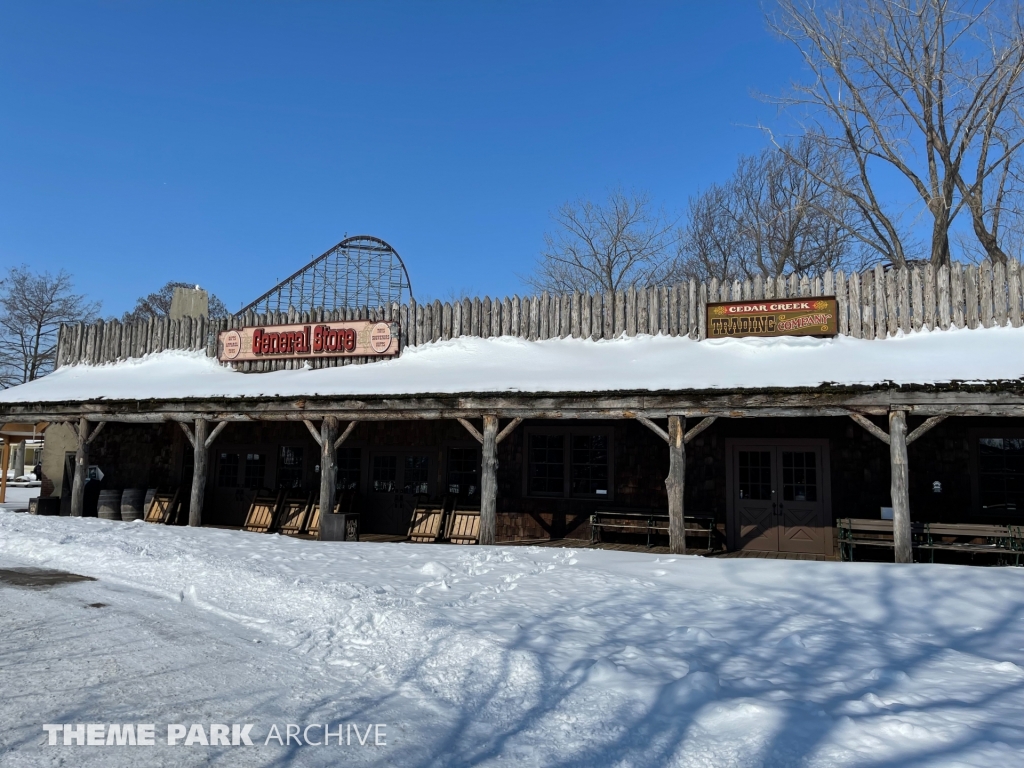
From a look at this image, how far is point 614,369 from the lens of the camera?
1236cm

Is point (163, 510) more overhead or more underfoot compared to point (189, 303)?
more underfoot

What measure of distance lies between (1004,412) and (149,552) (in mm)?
12465

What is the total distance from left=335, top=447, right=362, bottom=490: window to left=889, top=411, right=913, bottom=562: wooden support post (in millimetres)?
10985

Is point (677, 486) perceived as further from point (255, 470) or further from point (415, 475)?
point (255, 470)

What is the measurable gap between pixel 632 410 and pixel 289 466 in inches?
373

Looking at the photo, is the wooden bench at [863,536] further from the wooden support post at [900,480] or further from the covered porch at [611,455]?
the wooden support post at [900,480]

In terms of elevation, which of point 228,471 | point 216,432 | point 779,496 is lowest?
point 779,496

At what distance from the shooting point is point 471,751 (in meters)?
4.02

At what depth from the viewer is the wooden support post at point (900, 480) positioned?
9797mm

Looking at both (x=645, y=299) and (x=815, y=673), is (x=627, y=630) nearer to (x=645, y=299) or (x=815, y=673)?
(x=815, y=673)

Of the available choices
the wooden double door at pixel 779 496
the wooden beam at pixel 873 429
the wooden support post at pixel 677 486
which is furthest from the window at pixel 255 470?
the wooden beam at pixel 873 429

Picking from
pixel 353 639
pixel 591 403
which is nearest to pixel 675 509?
pixel 591 403

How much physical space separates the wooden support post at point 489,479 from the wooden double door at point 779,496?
14.8 ft

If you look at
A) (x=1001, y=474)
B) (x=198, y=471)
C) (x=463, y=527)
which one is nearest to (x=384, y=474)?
(x=463, y=527)
